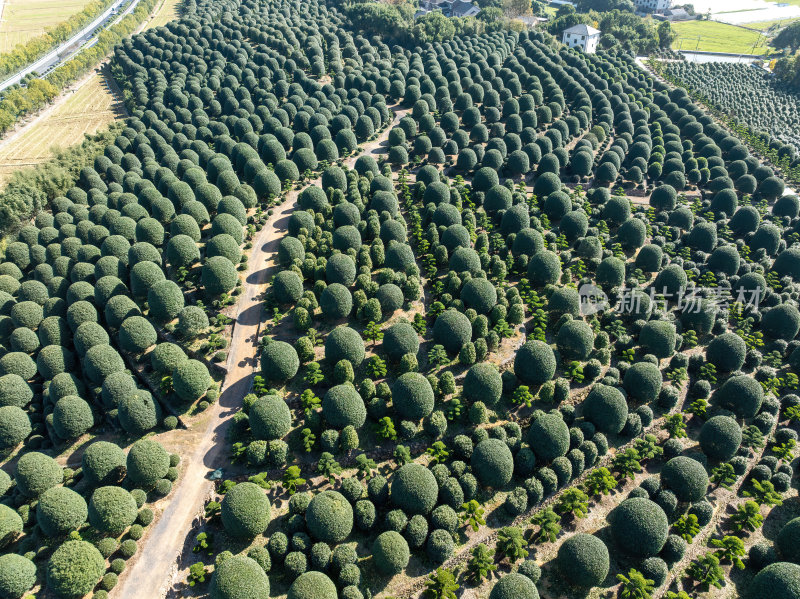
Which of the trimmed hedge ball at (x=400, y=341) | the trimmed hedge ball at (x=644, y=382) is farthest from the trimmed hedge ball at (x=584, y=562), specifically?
the trimmed hedge ball at (x=400, y=341)

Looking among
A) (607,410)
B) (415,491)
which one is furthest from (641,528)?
(415,491)

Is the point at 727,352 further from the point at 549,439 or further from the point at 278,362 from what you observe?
the point at 278,362

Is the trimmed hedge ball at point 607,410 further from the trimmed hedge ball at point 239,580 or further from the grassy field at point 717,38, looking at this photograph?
the grassy field at point 717,38

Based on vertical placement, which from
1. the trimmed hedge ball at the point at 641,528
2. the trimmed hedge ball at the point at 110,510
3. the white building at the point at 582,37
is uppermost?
the white building at the point at 582,37

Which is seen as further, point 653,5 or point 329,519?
point 653,5

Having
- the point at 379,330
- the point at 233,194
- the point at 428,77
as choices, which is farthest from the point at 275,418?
the point at 428,77

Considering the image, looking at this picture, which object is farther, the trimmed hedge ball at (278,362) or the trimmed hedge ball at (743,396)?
the trimmed hedge ball at (743,396)
